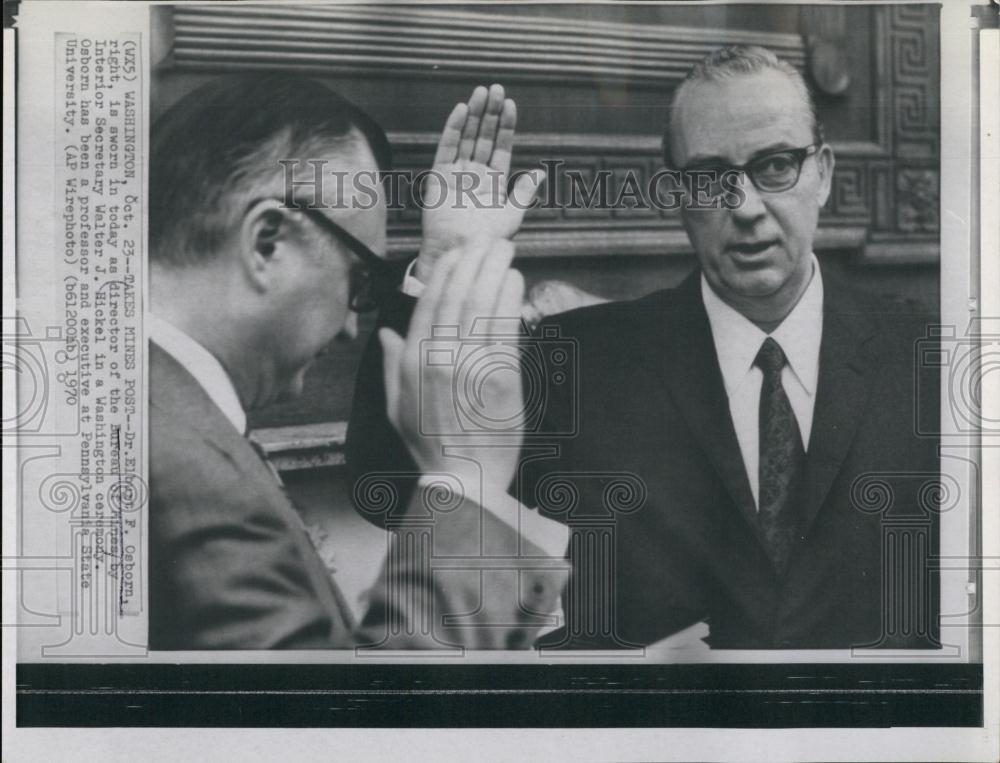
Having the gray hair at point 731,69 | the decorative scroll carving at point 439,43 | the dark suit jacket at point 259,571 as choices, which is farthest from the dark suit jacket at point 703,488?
the decorative scroll carving at point 439,43

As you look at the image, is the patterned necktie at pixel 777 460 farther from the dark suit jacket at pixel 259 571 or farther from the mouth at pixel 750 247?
the dark suit jacket at pixel 259 571

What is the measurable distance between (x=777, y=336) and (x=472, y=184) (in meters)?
1.21

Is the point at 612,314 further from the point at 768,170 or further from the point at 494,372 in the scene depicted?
the point at 768,170

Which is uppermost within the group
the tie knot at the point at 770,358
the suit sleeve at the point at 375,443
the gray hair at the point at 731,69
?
the gray hair at the point at 731,69

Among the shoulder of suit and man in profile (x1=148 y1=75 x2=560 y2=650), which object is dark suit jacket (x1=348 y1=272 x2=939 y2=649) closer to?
the shoulder of suit

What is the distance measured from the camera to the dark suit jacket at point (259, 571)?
366 cm

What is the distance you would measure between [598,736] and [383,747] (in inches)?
29.2

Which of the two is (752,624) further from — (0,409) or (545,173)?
(0,409)

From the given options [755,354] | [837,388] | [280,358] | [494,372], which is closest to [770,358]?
[755,354]

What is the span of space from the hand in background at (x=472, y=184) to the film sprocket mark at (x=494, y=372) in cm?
27

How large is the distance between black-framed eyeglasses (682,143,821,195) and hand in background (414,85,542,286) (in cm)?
61

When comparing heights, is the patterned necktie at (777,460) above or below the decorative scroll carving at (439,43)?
below

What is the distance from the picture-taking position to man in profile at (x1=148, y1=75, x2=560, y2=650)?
145 inches

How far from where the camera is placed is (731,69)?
373cm
